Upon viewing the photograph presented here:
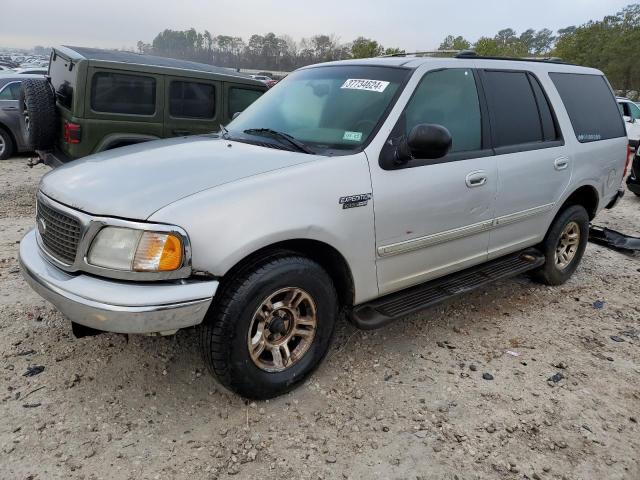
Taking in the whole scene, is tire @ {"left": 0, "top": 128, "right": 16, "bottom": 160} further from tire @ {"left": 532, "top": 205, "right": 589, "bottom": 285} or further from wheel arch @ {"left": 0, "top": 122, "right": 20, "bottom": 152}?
tire @ {"left": 532, "top": 205, "right": 589, "bottom": 285}

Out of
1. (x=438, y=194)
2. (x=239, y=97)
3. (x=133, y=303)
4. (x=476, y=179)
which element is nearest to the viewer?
(x=133, y=303)

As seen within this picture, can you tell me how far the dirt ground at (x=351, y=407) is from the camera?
2.37 meters

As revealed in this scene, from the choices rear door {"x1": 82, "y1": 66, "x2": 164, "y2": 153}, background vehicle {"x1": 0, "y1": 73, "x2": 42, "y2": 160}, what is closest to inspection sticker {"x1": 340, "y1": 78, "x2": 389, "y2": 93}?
rear door {"x1": 82, "y1": 66, "x2": 164, "y2": 153}

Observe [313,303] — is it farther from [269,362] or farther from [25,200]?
[25,200]

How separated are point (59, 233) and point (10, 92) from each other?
8.48 m

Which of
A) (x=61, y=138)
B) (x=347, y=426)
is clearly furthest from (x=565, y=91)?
(x=61, y=138)

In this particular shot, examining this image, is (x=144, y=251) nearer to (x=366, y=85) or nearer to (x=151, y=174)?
(x=151, y=174)

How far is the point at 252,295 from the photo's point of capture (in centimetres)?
247

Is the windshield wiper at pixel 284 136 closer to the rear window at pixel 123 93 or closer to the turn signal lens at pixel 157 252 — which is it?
the turn signal lens at pixel 157 252

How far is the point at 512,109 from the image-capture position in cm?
378

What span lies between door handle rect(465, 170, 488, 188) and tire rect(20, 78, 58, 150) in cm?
519

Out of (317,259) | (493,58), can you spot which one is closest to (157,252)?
Result: (317,259)

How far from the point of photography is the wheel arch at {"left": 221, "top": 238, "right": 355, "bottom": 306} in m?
2.51

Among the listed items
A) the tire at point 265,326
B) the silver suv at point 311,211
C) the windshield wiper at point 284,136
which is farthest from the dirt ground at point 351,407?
the windshield wiper at point 284,136
